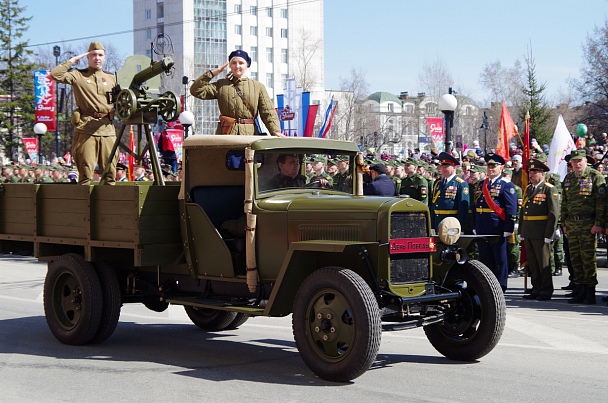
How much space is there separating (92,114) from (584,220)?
22.6 ft

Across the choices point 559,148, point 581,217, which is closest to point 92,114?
point 581,217

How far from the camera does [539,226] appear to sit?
1276 cm

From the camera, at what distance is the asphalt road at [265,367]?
6.53 metres

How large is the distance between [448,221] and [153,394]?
9.38 feet

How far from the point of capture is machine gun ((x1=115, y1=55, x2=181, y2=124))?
9.10 metres

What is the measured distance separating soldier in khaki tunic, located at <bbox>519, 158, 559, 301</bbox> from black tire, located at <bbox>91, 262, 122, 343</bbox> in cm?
649

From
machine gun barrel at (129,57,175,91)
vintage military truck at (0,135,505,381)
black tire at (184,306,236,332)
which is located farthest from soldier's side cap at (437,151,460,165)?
machine gun barrel at (129,57,175,91)

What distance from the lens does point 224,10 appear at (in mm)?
110375

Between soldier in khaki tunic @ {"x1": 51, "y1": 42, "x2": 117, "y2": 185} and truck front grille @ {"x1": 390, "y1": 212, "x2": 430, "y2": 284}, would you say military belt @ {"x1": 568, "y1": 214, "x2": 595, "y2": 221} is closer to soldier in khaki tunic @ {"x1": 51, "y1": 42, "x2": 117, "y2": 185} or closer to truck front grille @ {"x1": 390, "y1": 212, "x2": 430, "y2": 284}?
truck front grille @ {"x1": 390, "y1": 212, "x2": 430, "y2": 284}

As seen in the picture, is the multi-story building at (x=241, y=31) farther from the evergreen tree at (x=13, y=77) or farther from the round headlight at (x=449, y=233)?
the round headlight at (x=449, y=233)

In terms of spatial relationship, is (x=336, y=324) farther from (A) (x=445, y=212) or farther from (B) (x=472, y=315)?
(A) (x=445, y=212)

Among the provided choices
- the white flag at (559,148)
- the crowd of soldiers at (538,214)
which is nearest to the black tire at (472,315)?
the crowd of soldiers at (538,214)

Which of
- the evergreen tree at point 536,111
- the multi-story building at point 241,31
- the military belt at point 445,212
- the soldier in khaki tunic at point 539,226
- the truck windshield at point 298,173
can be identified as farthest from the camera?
the multi-story building at point 241,31

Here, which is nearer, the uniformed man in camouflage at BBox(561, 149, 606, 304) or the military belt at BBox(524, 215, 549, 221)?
the uniformed man in camouflage at BBox(561, 149, 606, 304)
